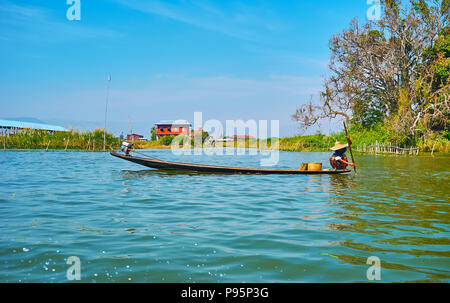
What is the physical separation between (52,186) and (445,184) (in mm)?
12029

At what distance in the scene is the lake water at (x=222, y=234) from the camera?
392 cm

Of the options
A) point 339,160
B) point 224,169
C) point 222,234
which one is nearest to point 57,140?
point 224,169

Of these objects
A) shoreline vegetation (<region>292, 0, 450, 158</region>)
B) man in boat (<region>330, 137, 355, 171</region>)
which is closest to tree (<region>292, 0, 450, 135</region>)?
shoreline vegetation (<region>292, 0, 450, 158</region>)

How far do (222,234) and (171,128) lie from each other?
57883mm

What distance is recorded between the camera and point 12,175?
13180 mm

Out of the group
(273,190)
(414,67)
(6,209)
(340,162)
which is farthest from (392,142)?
(6,209)

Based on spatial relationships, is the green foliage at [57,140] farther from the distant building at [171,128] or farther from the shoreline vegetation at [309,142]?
the distant building at [171,128]

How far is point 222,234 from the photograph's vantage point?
211 inches

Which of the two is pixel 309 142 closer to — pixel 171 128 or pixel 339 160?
pixel 171 128

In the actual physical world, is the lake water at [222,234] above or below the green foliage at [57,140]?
below

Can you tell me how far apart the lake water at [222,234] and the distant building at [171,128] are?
52092mm

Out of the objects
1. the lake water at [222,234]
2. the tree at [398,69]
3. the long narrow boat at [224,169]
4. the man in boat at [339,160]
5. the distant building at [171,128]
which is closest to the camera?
the lake water at [222,234]

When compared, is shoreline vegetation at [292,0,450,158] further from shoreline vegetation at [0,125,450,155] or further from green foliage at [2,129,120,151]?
green foliage at [2,129,120,151]

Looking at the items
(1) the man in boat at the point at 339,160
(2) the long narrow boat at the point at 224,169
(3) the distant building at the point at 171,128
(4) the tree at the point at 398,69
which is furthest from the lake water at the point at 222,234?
(3) the distant building at the point at 171,128
